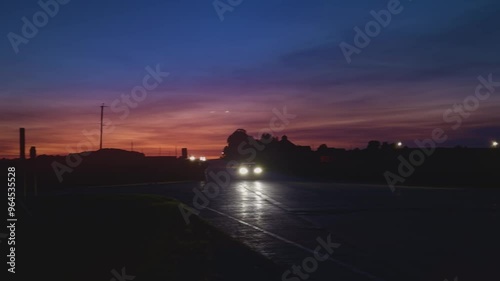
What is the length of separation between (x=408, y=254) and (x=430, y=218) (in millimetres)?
6646

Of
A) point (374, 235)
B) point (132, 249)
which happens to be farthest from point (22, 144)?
point (374, 235)

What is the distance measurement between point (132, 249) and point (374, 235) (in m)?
6.19

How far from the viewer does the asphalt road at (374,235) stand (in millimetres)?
9141

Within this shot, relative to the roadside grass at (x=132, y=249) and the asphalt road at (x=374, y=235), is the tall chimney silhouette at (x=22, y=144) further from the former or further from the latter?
the asphalt road at (x=374, y=235)

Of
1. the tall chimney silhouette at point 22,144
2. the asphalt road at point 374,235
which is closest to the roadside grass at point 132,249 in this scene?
the asphalt road at point 374,235

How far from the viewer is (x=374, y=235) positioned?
1317cm

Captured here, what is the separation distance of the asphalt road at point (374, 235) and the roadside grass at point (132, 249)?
2.83ft

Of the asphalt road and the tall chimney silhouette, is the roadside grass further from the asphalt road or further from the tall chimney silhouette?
the tall chimney silhouette

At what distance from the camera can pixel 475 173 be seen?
50.7m

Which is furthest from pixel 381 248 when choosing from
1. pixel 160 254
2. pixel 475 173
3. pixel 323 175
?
pixel 323 175

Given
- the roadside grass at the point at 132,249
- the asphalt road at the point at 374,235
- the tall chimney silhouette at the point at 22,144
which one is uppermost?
the tall chimney silhouette at the point at 22,144

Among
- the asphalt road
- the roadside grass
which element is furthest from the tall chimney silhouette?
the asphalt road

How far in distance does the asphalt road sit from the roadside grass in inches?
33.9

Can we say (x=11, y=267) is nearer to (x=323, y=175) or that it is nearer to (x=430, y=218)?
(x=430, y=218)
